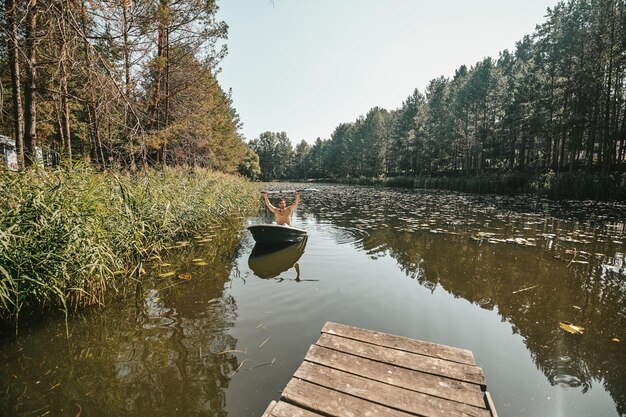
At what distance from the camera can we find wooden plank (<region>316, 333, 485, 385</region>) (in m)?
2.64

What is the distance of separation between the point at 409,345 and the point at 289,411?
1.47 meters

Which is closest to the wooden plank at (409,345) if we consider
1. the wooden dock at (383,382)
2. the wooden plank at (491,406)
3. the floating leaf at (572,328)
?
the wooden dock at (383,382)

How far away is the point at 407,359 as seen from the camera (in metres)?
2.86

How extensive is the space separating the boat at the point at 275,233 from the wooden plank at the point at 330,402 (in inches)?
220

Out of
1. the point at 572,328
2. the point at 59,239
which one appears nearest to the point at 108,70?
the point at 59,239

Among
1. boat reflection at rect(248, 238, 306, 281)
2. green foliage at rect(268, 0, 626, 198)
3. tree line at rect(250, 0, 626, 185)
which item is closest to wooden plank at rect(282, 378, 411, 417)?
boat reflection at rect(248, 238, 306, 281)

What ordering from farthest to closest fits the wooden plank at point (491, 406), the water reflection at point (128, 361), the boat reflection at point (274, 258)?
1. the boat reflection at point (274, 258)
2. the water reflection at point (128, 361)
3. the wooden plank at point (491, 406)

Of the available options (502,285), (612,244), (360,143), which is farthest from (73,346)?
(360,143)

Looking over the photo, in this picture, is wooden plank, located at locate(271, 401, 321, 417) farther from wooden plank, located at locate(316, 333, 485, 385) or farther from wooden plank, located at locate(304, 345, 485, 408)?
wooden plank, located at locate(316, 333, 485, 385)

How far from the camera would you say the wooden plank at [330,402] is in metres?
2.19

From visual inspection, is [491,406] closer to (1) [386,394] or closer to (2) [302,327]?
(1) [386,394]

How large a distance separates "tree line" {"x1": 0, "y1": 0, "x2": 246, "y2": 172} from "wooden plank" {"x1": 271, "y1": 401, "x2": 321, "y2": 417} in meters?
4.06

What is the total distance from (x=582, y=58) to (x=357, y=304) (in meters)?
33.0

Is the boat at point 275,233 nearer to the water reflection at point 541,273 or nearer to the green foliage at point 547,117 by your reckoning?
the water reflection at point 541,273
